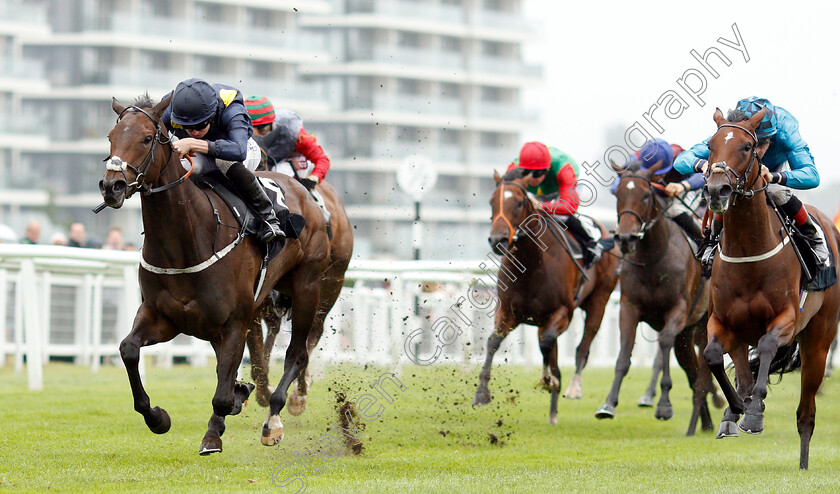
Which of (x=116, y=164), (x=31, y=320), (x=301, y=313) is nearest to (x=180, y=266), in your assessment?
(x=116, y=164)

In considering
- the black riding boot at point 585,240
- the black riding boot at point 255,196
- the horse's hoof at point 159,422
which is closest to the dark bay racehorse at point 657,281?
the black riding boot at point 585,240

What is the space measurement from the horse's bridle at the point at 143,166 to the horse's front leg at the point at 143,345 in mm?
650

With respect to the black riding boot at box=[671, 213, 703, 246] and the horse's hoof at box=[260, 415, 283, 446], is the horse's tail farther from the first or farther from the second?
the horse's hoof at box=[260, 415, 283, 446]

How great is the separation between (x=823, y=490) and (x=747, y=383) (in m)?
1.05

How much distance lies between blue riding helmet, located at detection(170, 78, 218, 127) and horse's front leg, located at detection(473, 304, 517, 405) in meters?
3.78

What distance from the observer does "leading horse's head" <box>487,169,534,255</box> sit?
320 inches

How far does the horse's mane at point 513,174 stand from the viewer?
8562 mm

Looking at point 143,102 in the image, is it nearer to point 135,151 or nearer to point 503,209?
point 135,151

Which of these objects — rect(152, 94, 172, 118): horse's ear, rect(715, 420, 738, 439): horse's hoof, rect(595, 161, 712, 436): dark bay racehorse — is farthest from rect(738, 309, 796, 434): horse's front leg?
rect(152, 94, 172, 118): horse's ear

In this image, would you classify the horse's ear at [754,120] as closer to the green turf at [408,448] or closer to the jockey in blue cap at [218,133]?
the green turf at [408,448]

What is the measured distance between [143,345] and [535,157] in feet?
14.0

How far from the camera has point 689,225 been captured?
9.26 metres

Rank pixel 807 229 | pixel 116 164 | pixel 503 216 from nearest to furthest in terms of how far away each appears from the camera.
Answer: pixel 116 164
pixel 807 229
pixel 503 216

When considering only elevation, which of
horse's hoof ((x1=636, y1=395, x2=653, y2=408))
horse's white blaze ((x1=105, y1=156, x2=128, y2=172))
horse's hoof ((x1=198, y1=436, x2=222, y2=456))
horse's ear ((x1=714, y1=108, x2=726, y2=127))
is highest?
horse's ear ((x1=714, y1=108, x2=726, y2=127))
